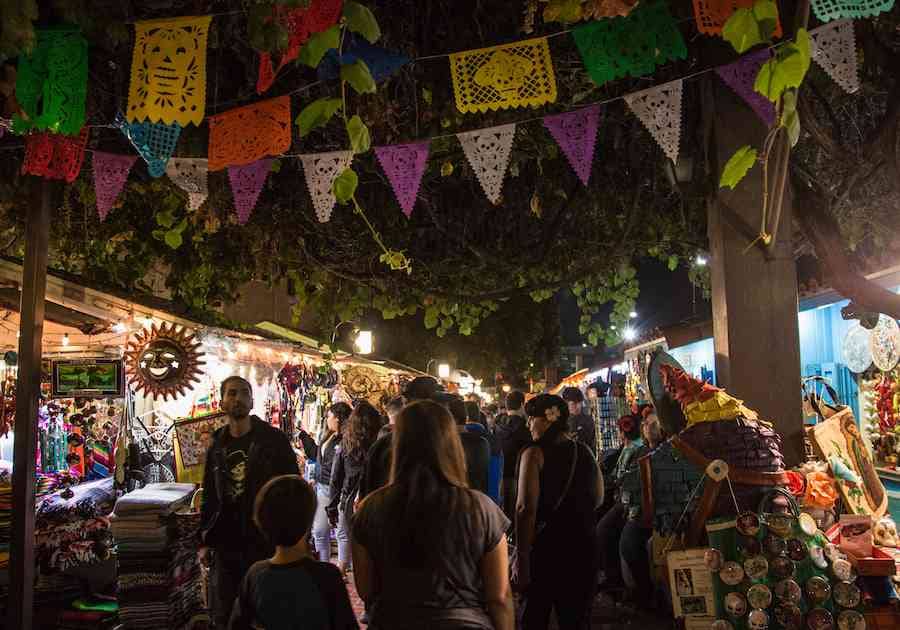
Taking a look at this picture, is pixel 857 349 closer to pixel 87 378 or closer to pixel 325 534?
pixel 325 534

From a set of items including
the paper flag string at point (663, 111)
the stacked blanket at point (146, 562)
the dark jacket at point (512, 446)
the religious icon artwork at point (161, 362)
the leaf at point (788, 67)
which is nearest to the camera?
the leaf at point (788, 67)

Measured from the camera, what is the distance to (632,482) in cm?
464

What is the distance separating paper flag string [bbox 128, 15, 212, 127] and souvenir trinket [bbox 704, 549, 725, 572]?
12.4 feet

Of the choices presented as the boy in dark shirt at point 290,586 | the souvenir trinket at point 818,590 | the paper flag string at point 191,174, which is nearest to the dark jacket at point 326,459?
the paper flag string at point 191,174

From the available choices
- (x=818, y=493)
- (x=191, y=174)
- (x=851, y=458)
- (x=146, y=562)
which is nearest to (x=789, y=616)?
(x=818, y=493)

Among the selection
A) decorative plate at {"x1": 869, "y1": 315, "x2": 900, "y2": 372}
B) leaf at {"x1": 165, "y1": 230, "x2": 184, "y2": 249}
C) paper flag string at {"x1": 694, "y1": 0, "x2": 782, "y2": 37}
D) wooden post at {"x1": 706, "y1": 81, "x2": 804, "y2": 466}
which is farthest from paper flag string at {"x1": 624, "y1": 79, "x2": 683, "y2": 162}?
leaf at {"x1": 165, "y1": 230, "x2": 184, "y2": 249}

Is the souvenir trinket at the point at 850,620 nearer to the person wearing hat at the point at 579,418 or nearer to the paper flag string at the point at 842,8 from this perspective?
the paper flag string at the point at 842,8

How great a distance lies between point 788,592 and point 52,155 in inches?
209

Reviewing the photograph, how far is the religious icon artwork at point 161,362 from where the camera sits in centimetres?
714

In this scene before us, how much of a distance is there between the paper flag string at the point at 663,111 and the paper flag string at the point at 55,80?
341cm

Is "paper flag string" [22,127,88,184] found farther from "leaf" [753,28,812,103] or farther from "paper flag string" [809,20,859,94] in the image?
"paper flag string" [809,20,859,94]

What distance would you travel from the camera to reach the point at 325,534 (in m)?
8.70

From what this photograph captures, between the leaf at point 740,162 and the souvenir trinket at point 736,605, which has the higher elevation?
the leaf at point 740,162

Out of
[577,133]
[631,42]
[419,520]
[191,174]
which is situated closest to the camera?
[419,520]
